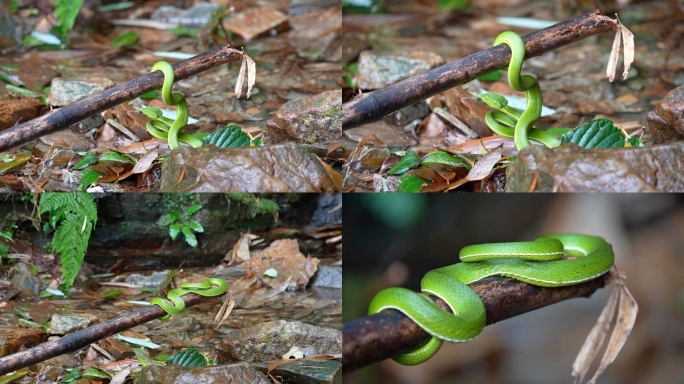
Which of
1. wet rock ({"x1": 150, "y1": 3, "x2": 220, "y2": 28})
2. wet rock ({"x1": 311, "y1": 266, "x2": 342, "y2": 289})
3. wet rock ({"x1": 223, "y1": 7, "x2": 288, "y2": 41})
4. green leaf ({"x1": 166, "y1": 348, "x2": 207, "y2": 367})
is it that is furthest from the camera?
wet rock ({"x1": 150, "y1": 3, "x2": 220, "y2": 28})

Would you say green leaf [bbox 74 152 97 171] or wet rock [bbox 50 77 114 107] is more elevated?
wet rock [bbox 50 77 114 107]

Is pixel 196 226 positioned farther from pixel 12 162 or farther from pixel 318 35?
pixel 318 35

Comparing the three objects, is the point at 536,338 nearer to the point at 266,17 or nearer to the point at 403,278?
the point at 403,278

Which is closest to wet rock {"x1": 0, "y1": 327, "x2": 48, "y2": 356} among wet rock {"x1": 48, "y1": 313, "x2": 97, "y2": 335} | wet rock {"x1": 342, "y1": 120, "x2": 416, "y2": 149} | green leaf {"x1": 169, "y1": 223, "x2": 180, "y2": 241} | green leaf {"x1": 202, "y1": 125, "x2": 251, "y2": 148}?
wet rock {"x1": 48, "y1": 313, "x2": 97, "y2": 335}

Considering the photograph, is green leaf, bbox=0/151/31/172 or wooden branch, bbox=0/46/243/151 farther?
green leaf, bbox=0/151/31/172

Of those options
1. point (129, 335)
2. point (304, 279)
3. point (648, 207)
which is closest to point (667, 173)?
point (304, 279)

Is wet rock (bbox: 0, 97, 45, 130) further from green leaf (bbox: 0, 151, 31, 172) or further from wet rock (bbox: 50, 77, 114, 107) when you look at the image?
green leaf (bbox: 0, 151, 31, 172)
